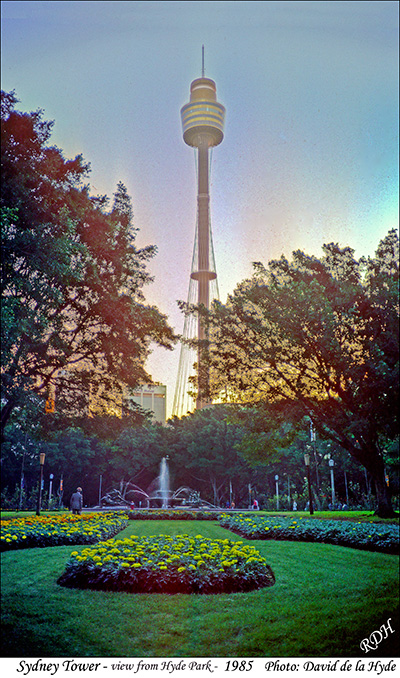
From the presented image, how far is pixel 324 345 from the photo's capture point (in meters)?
7.73

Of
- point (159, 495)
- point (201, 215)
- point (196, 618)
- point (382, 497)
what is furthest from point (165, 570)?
point (159, 495)

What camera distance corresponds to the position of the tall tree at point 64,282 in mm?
6680

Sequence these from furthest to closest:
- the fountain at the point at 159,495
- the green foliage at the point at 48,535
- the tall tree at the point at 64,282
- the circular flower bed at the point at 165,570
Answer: the fountain at the point at 159,495, the tall tree at the point at 64,282, the green foliage at the point at 48,535, the circular flower bed at the point at 165,570

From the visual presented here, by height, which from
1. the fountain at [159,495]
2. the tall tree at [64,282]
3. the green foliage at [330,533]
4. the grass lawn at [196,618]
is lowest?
the fountain at [159,495]

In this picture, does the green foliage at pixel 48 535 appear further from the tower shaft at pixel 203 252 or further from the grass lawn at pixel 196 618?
the tower shaft at pixel 203 252

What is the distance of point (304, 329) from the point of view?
8008 mm

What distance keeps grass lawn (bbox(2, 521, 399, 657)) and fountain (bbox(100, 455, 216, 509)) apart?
22.1 metres

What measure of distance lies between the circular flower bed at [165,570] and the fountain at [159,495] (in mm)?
21918

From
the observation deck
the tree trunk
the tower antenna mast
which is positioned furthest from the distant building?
the tree trunk

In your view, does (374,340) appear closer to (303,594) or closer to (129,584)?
(303,594)

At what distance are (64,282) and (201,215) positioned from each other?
2177 mm

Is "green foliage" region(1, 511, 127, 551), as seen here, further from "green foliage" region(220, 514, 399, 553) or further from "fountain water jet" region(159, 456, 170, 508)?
"fountain water jet" region(159, 456, 170, 508)

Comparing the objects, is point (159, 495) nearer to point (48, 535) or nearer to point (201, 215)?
point (48, 535)

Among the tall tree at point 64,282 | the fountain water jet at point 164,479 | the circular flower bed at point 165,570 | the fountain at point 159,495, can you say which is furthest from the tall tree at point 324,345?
the fountain water jet at point 164,479
